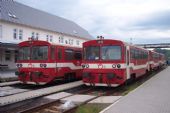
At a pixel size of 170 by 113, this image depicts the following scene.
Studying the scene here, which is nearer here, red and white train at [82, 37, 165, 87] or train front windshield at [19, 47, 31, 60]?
red and white train at [82, 37, 165, 87]

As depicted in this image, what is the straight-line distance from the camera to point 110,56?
16.6 metres

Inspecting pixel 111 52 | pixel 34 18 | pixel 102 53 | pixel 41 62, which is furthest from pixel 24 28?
pixel 111 52

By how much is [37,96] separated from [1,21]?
81.3 ft

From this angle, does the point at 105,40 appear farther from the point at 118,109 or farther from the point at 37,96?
the point at 118,109

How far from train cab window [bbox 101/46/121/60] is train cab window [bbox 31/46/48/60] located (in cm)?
353

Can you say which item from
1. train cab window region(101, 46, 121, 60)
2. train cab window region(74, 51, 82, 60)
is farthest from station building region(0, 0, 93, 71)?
train cab window region(101, 46, 121, 60)

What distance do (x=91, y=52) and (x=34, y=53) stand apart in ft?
11.9

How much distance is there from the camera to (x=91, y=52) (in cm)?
1731

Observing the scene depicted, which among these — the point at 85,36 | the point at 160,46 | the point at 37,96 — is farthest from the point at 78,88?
the point at 160,46

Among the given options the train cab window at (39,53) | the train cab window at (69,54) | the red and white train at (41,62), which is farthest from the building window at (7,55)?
the train cab window at (39,53)

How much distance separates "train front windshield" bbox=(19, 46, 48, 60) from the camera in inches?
716

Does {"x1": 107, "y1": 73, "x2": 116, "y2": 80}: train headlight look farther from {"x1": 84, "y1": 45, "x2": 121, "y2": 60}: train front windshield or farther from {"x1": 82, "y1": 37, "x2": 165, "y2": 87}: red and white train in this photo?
{"x1": 84, "y1": 45, "x2": 121, "y2": 60}: train front windshield

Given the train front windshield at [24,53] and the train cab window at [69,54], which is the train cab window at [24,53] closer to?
the train front windshield at [24,53]

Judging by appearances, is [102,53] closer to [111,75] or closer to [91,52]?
[91,52]
